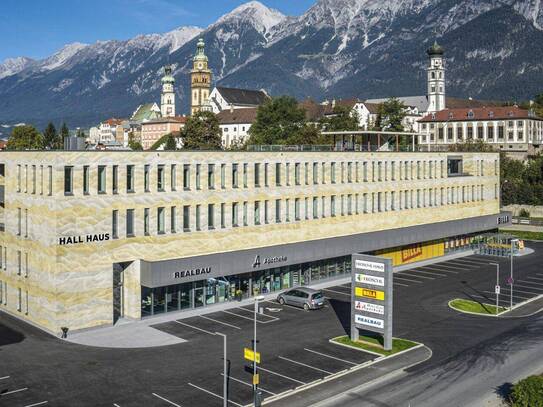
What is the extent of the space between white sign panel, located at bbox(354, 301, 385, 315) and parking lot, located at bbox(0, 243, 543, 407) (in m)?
3.27

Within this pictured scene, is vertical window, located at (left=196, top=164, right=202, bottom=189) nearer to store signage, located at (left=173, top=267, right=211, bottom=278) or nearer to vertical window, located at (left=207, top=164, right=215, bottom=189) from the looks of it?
vertical window, located at (left=207, top=164, right=215, bottom=189)

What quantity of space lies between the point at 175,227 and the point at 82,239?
30.3 ft

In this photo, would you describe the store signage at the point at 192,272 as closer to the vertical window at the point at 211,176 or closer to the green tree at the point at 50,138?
the vertical window at the point at 211,176

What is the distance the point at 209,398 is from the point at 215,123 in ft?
364

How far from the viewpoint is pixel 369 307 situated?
48.1m

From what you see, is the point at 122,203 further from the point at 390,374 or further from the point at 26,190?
the point at 390,374

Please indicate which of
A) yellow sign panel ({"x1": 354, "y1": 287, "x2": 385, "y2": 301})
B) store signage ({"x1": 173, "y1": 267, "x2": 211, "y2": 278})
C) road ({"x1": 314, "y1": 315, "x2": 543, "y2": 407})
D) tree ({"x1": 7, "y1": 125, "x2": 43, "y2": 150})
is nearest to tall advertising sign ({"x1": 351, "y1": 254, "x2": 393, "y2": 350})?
yellow sign panel ({"x1": 354, "y1": 287, "x2": 385, "y2": 301})

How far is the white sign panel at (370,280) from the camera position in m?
47.0

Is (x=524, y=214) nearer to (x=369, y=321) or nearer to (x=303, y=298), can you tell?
(x=303, y=298)

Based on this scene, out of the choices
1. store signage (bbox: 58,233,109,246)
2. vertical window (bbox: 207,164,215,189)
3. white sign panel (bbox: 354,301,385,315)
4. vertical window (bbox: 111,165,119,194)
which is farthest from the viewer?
vertical window (bbox: 207,164,215,189)

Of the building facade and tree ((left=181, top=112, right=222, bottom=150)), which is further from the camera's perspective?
the building facade

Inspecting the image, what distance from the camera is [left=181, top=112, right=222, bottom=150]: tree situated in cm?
13912

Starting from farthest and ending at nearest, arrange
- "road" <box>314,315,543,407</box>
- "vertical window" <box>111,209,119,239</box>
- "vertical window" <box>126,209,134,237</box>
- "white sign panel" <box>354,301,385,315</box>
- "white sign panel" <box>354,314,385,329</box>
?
"vertical window" <box>126,209,134,237</box>
"vertical window" <box>111,209,119,239</box>
"white sign panel" <box>354,314,385,329</box>
"white sign panel" <box>354,301,385,315</box>
"road" <box>314,315,543,407</box>

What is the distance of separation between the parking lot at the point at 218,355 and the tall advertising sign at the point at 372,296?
232 centimetres
